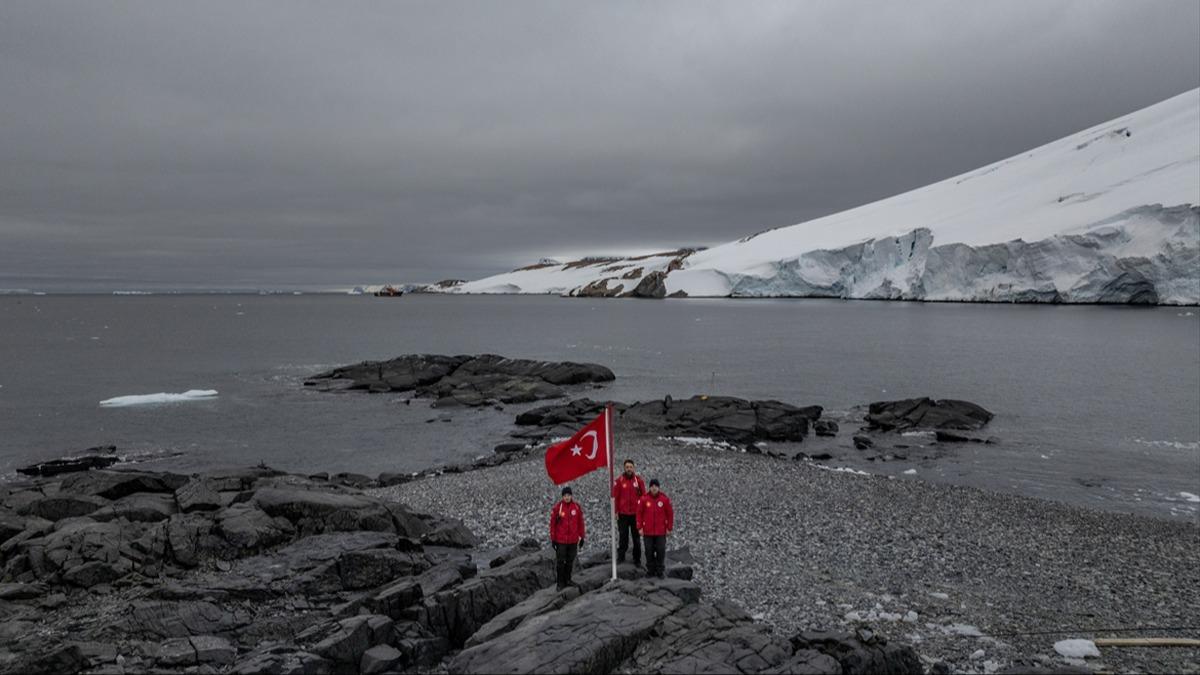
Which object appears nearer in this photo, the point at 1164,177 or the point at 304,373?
the point at 304,373

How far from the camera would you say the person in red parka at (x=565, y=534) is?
1220cm

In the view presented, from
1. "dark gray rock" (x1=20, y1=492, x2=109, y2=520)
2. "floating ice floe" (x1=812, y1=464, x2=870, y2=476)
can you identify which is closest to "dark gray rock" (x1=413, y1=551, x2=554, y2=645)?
"dark gray rock" (x1=20, y1=492, x2=109, y2=520)

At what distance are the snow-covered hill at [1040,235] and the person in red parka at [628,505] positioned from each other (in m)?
108

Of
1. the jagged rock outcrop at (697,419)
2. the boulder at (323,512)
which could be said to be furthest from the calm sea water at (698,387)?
the boulder at (323,512)

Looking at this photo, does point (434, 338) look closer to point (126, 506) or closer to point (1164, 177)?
point (126, 506)

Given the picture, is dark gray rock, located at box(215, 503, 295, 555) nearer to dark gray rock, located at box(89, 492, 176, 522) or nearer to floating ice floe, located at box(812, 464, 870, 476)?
dark gray rock, located at box(89, 492, 176, 522)

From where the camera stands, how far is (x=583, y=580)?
41.0ft

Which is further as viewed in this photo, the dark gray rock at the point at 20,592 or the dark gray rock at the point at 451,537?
the dark gray rock at the point at 451,537

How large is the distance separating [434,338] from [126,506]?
270 feet

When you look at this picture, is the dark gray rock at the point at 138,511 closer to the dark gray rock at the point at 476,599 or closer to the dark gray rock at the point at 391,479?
the dark gray rock at the point at 391,479

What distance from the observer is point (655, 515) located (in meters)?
12.8

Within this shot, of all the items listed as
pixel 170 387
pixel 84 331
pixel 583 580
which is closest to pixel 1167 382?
pixel 583 580

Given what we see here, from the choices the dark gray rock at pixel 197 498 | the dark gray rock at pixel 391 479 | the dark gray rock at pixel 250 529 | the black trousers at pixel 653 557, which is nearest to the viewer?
the black trousers at pixel 653 557

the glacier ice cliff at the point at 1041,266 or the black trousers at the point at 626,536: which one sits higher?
the glacier ice cliff at the point at 1041,266
